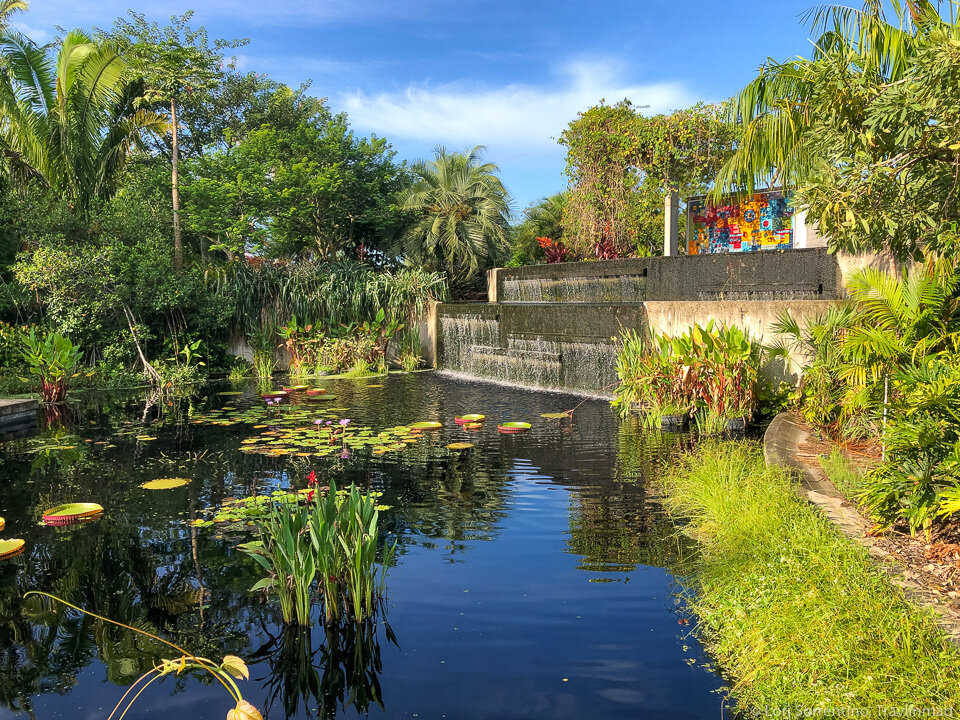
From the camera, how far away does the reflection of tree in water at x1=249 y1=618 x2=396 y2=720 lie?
2887mm

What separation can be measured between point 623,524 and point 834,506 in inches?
49.6

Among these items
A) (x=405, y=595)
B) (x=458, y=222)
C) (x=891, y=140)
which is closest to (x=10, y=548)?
(x=405, y=595)

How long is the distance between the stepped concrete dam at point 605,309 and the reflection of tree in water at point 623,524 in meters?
3.20

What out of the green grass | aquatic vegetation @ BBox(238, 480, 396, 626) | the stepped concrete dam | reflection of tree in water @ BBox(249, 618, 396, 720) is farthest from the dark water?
the stepped concrete dam

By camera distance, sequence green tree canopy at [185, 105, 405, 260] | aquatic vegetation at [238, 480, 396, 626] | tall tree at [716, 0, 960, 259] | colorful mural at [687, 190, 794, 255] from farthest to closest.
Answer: green tree canopy at [185, 105, 405, 260], colorful mural at [687, 190, 794, 255], tall tree at [716, 0, 960, 259], aquatic vegetation at [238, 480, 396, 626]

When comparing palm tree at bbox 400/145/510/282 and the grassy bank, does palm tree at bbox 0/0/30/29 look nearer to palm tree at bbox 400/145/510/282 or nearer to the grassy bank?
palm tree at bbox 400/145/510/282

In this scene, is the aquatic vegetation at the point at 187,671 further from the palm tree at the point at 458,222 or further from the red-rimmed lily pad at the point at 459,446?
the palm tree at the point at 458,222

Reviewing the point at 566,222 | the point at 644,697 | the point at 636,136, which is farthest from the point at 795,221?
the point at 644,697

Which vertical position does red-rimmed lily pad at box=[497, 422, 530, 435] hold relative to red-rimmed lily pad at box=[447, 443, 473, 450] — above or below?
above

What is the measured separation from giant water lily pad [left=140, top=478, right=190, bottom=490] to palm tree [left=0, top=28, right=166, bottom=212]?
9542 millimetres

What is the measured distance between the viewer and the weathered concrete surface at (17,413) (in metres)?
8.74

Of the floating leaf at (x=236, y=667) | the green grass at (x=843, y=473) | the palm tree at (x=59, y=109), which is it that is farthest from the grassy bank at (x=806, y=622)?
the palm tree at (x=59, y=109)

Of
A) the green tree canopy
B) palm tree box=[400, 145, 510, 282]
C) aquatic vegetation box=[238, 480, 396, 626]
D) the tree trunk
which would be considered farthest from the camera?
palm tree box=[400, 145, 510, 282]

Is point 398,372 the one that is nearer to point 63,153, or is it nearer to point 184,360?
point 184,360
